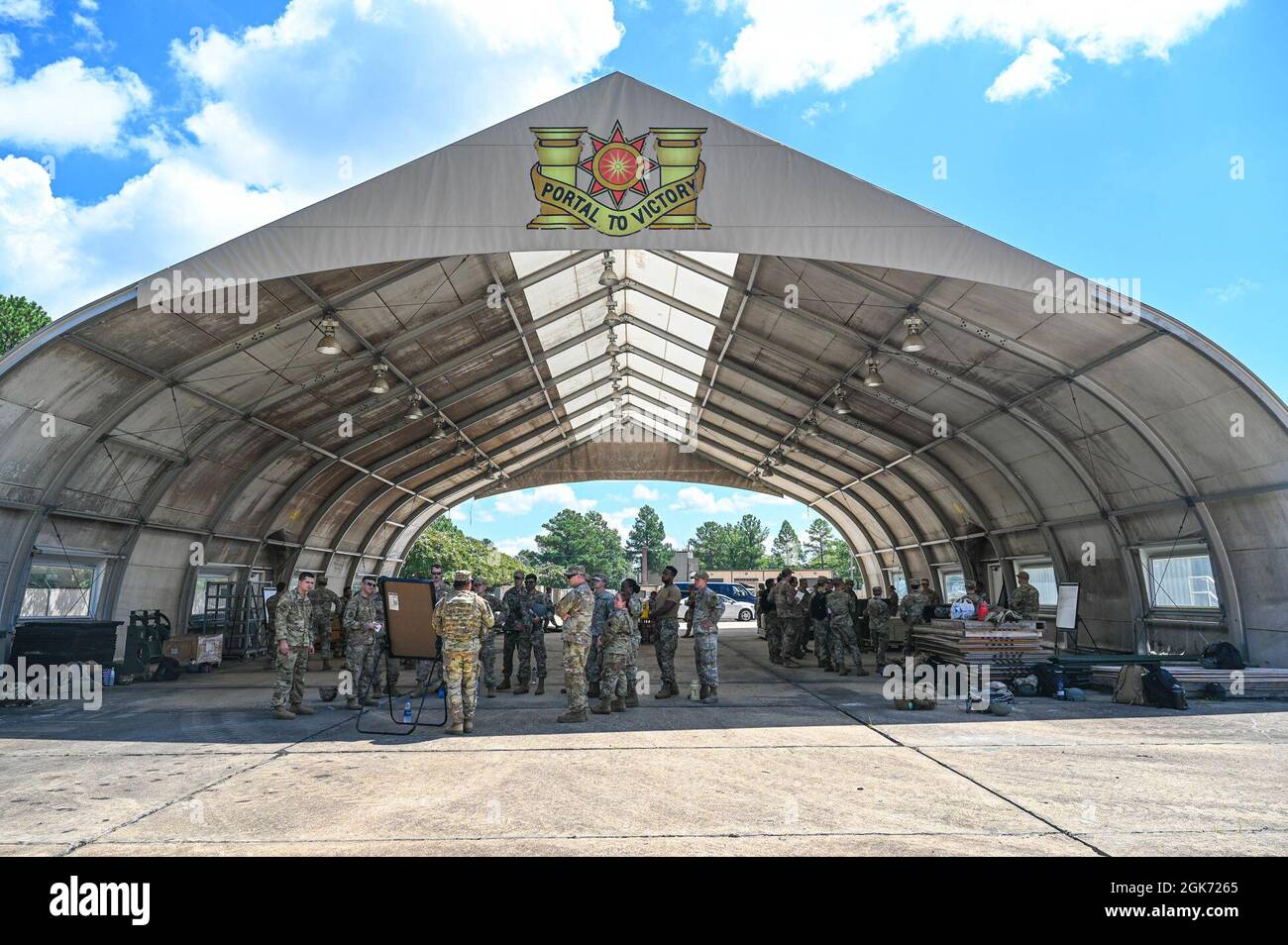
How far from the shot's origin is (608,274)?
15281mm

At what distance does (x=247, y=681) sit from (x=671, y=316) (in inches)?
456

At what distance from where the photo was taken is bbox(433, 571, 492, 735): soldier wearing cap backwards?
28.7 feet

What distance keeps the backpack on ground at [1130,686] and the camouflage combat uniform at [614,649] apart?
7308mm

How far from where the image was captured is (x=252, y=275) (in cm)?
1010

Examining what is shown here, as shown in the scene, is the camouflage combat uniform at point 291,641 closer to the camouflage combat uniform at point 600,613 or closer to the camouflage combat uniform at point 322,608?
the camouflage combat uniform at point 600,613

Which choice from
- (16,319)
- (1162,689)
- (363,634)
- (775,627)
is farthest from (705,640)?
(16,319)

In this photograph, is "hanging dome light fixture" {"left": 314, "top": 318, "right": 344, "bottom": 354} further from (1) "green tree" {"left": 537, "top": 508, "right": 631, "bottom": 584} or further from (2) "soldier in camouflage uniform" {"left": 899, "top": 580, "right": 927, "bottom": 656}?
(1) "green tree" {"left": 537, "top": 508, "right": 631, "bottom": 584}

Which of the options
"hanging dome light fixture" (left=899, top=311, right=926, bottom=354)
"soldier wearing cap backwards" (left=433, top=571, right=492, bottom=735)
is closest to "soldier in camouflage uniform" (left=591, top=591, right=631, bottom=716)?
"soldier wearing cap backwards" (left=433, top=571, right=492, bottom=735)

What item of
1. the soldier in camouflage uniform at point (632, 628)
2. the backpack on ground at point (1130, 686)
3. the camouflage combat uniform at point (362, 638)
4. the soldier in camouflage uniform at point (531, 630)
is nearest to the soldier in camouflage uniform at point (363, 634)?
the camouflage combat uniform at point (362, 638)

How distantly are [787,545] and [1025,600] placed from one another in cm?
11989

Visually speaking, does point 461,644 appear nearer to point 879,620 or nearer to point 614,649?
point 614,649
